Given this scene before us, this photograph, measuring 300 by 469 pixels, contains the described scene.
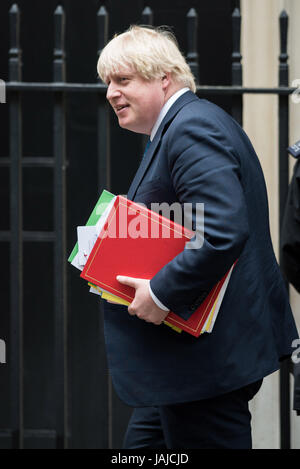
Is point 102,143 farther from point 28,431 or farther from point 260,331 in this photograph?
point 28,431

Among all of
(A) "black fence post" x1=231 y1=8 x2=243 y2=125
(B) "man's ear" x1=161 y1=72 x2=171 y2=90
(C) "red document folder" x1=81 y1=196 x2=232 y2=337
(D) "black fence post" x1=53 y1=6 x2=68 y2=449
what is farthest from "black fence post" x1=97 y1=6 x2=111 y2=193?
(C) "red document folder" x1=81 y1=196 x2=232 y2=337

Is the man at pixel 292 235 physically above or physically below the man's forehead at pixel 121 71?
below

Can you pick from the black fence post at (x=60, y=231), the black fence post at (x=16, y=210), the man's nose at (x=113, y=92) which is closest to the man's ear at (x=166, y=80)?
the man's nose at (x=113, y=92)

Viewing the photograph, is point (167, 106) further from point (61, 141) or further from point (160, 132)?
point (61, 141)

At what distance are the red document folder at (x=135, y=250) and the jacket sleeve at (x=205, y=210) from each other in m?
0.05

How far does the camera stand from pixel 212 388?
2225mm

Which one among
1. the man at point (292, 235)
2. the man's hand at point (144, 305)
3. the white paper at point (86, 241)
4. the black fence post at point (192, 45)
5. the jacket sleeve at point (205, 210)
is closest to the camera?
the jacket sleeve at point (205, 210)

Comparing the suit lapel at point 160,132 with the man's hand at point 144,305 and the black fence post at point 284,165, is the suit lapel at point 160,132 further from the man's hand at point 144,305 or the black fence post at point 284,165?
the black fence post at point 284,165

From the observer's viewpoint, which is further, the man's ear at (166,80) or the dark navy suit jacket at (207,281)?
the man's ear at (166,80)

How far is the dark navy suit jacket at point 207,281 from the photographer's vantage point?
208 centimetres

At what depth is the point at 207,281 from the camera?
212 centimetres

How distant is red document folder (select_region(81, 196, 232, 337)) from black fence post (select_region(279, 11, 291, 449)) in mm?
1076

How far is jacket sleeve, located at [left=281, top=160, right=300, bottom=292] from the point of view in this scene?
2.71 meters
